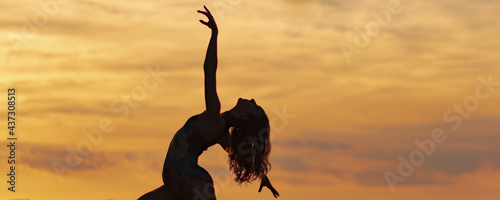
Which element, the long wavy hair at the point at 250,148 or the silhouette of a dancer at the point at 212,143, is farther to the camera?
the long wavy hair at the point at 250,148

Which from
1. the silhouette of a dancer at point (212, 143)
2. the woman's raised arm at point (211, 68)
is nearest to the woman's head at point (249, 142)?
the silhouette of a dancer at point (212, 143)

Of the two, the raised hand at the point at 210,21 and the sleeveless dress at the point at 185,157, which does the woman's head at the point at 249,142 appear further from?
the raised hand at the point at 210,21

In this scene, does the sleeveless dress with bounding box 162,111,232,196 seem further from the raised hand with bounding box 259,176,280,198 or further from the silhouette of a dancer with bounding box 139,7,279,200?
the raised hand with bounding box 259,176,280,198

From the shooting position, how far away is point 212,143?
1143 cm

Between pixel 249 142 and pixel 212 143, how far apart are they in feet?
1.70

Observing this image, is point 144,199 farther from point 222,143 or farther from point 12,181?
point 12,181

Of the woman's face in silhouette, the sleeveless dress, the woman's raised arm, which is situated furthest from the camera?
the woman's face in silhouette

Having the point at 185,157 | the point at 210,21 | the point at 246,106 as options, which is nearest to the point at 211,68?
the point at 210,21

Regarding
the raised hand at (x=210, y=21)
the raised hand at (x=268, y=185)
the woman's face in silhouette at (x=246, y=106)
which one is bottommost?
the raised hand at (x=268, y=185)

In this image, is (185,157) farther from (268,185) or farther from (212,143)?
(268,185)

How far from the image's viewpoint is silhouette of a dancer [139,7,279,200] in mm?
10797

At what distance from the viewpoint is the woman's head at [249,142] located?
11555 mm

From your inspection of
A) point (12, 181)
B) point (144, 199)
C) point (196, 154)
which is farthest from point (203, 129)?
point (12, 181)

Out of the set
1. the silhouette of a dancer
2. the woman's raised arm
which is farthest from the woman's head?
A: the woman's raised arm
